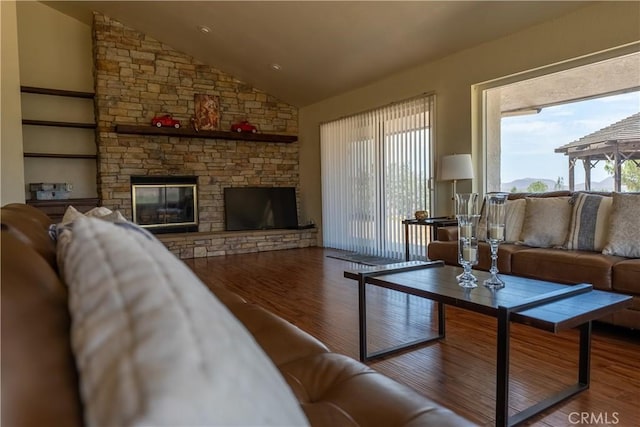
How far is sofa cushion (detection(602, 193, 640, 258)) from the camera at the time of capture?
2.74 m

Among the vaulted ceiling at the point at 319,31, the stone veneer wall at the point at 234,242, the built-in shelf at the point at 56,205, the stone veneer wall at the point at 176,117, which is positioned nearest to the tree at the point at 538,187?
the vaulted ceiling at the point at 319,31

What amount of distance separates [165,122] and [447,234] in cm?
437

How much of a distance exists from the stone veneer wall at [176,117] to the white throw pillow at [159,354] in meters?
5.84

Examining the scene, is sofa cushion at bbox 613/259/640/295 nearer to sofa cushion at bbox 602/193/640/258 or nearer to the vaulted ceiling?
sofa cushion at bbox 602/193/640/258

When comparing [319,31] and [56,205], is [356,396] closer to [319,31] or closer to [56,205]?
[319,31]

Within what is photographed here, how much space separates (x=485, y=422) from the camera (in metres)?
1.64

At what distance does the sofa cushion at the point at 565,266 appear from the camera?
262cm

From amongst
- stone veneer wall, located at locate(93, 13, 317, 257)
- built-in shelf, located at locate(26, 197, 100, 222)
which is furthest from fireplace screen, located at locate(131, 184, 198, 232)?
built-in shelf, located at locate(26, 197, 100, 222)

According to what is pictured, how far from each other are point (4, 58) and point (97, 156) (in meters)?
2.07

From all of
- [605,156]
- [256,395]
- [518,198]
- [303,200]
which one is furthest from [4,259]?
[303,200]

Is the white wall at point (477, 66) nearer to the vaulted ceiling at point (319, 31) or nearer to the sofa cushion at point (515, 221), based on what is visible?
the vaulted ceiling at point (319, 31)

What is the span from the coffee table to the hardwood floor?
3.5 inches

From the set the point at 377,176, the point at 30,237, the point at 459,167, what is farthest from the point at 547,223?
the point at 30,237

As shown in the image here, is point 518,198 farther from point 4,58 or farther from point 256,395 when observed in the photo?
point 4,58
